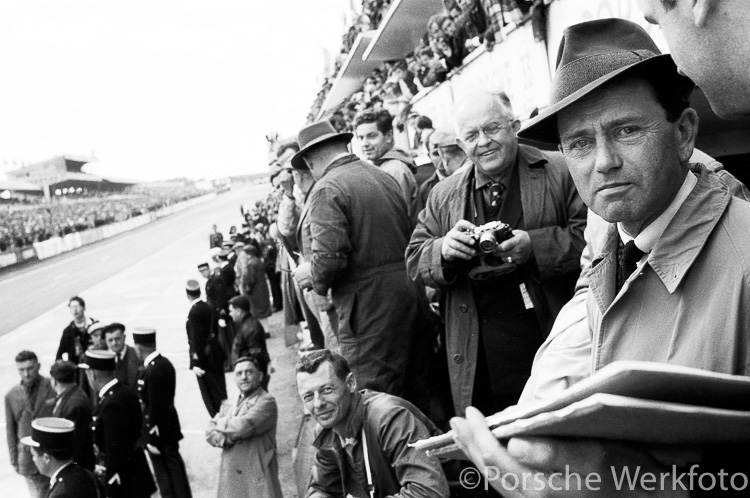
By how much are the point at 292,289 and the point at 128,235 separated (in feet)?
156

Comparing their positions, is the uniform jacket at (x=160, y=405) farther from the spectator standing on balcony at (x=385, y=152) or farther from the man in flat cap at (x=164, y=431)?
the spectator standing on balcony at (x=385, y=152)

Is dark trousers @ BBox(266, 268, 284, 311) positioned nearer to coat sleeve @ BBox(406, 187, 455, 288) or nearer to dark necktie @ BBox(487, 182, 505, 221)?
coat sleeve @ BBox(406, 187, 455, 288)

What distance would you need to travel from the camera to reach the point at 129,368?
7668mm

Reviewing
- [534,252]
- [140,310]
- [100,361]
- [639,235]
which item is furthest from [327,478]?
[140,310]

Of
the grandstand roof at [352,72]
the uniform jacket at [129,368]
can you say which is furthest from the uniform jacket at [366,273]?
the grandstand roof at [352,72]

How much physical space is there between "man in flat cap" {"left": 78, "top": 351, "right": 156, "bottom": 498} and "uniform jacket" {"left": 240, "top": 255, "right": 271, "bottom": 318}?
6.11 meters

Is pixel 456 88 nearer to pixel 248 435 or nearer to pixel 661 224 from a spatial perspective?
pixel 248 435

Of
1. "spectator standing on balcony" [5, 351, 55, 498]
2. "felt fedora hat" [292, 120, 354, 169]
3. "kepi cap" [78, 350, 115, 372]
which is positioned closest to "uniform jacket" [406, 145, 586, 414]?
"felt fedora hat" [292, 120, 354, 169]

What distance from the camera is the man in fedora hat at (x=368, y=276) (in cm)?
430

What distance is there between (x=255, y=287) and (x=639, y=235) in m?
11.4

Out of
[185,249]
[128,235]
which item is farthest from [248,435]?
[128,235]

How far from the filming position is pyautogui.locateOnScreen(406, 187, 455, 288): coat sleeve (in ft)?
10.9

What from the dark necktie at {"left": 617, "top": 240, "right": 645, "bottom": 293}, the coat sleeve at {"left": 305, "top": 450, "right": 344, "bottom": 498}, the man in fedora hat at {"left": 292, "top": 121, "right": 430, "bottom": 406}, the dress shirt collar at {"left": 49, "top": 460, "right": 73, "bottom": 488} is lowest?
the dress shirt collar at {"left": 49, "top": 460, "right": 73, "bottom": 488}

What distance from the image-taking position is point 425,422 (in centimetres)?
357
